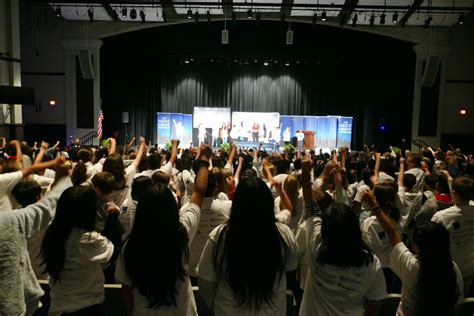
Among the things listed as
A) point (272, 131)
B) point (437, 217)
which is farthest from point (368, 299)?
point (272, 131)

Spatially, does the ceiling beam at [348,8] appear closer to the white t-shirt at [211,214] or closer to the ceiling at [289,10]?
the ceiling at [289,10]

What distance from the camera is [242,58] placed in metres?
19.0

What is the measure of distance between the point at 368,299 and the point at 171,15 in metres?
16.9

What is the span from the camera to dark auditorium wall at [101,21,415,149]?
1862 cm

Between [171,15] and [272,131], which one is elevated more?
[171,15]

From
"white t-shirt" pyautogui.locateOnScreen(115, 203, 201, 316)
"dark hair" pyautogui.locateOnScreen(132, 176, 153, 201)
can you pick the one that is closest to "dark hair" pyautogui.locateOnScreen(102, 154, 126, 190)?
"dark hair" pyautogui.locateOnScreen(132, 176, 153, 201)

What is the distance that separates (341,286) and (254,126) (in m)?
16.2

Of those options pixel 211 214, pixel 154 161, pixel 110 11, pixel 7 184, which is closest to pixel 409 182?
pixel 211 214

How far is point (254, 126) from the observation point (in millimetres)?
18266

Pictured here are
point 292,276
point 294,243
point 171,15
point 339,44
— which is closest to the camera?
point 294,243

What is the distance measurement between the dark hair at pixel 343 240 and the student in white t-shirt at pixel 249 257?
0.61ft

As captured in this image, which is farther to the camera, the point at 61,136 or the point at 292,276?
the point at 61,136

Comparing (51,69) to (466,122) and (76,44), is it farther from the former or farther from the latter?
(466,122)

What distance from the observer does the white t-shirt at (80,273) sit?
230 cm
